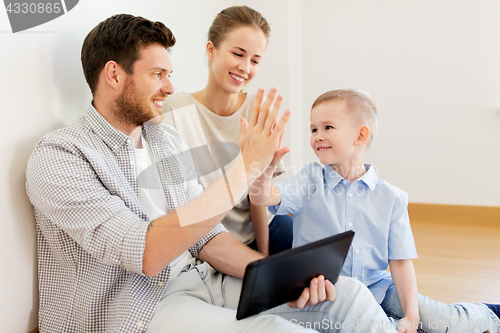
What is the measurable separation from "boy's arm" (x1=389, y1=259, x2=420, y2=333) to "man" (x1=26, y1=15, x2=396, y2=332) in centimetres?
24

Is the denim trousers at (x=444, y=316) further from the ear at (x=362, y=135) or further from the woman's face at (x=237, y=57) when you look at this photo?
the woman's face at (x=237, y=57)

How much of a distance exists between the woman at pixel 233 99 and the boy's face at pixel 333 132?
378mm

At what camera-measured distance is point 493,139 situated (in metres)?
2.34

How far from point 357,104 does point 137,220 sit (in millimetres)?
747

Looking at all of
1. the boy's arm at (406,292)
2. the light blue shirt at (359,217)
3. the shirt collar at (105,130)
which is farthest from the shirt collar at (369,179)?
the shirt collar at (105,130)

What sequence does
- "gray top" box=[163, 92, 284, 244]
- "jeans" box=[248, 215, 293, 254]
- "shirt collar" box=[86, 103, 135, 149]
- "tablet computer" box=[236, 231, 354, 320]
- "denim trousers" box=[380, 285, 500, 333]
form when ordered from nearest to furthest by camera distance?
"tablet computer" box=[236, 231, 354, 320]
"shirt collar" box=[86, 103, 135, 149]
"denim trousers" box=[380, 285, 500, 333]
"gray top" box=[163, 92, 284, 244]
"jeans" box=[248, 215, 293, 254]

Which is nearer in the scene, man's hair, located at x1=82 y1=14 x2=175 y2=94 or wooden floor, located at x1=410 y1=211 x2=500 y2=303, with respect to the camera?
man's hair, located at x1=82 y1=14 x2=175 y2=94

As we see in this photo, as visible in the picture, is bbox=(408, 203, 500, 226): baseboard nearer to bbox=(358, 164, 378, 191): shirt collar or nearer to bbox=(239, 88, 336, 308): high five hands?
bbox=(358, 164, 378, 191): shirt collar

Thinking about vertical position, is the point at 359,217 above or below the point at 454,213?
above

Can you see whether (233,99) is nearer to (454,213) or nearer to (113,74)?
(113,74)

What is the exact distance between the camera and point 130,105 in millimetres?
1126

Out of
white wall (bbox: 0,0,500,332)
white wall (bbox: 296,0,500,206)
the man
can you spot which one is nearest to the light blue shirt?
the man

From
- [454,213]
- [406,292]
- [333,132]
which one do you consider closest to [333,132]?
[333,132]

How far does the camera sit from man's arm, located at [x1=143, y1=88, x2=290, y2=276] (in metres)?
0.88
